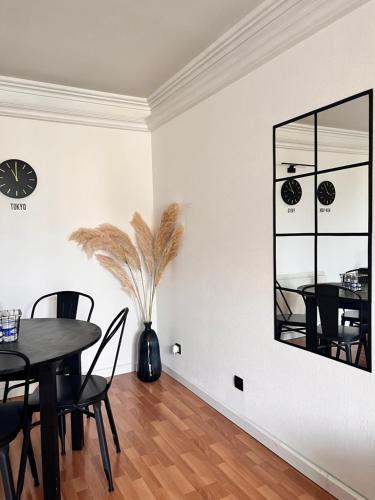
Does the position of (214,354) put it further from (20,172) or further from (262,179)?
(20,172)

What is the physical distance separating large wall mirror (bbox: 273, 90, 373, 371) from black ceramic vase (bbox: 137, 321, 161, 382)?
4.95 feet

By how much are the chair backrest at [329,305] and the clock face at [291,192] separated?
490 millimetres

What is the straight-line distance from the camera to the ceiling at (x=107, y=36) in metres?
2.14

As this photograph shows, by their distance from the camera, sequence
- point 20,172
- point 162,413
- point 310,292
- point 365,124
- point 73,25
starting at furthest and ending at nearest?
point 20,172 → point 162,413 → point 73,25 → point 310,292 → point 365,124

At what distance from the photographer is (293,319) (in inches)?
86.4

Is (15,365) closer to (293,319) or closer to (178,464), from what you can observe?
(178,464)

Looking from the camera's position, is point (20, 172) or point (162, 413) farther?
point (20, 172)

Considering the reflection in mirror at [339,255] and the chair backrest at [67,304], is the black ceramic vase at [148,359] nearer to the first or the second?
the chair backrest at [67,304]

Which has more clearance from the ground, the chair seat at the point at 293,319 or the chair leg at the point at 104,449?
the chair seat at the point at 293,319

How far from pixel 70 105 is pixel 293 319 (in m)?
2.58

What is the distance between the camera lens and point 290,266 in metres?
2.18

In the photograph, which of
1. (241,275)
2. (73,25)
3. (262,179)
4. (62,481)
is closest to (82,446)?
(62,481)

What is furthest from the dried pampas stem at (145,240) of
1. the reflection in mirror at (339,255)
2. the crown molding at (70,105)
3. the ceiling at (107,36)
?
the reflection in mirror at (339,255)

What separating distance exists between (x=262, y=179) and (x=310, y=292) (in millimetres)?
755
